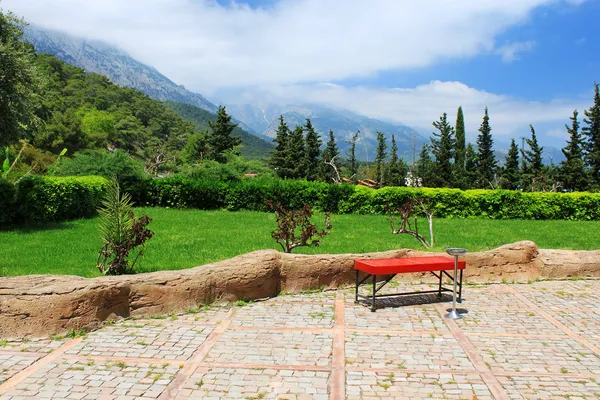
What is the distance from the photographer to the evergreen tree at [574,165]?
4241cm

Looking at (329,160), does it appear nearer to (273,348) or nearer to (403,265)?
(403,265)

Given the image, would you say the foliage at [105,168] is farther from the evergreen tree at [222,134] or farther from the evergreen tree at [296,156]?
the evergreen tree at [222,134]

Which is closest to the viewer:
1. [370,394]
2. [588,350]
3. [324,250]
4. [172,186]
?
[370,394]

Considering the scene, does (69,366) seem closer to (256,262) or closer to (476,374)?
(256,262)

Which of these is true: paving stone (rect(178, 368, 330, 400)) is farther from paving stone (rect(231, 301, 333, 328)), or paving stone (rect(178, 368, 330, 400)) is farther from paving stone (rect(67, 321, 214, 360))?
paving stone (rect(231, 301, 333, 328))

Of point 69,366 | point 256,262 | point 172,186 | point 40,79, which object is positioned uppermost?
point 40,79

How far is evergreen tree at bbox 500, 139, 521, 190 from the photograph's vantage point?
5069 cm

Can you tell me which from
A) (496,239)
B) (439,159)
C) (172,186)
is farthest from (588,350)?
(439,159)

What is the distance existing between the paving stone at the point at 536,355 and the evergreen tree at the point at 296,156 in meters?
45.0

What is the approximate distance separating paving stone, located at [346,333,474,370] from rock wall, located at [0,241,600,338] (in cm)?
214

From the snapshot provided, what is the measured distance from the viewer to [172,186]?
2217 centimetres

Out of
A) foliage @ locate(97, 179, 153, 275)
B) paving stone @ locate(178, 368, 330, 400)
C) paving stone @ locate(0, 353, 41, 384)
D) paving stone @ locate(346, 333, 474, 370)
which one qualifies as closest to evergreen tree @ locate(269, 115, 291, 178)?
foliage @ locate(97, 179, 153, 275)

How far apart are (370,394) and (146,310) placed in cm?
364

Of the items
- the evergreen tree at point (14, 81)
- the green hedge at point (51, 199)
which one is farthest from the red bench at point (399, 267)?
the evergreen tree at point (14, 81)
